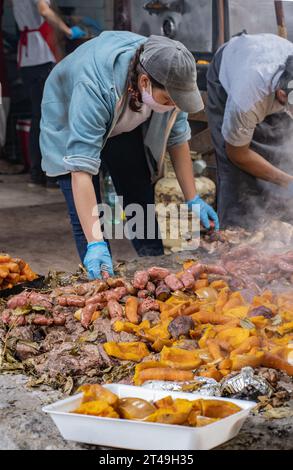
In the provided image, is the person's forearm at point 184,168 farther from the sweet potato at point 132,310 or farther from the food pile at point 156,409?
the food pile at point 156,409

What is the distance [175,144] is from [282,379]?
2.09 m

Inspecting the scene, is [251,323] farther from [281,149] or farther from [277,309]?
[281,149]

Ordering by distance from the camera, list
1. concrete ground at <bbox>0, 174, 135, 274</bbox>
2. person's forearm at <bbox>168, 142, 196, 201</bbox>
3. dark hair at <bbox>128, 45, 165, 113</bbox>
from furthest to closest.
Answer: concrete ground at <bbox>0, 174, 135, 274</bbox> < person's forearm at <bbox>168, 142, 196, 201</bbox> < dark hair at <bbox>128, 45, 165, 113</bbox>

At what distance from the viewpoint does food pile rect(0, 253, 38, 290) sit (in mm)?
3789

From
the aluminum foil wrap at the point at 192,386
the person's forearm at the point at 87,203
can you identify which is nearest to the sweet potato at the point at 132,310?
the aluminum foil wrap at the point at 192,386

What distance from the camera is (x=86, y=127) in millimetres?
3779

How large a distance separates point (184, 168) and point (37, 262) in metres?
2.43

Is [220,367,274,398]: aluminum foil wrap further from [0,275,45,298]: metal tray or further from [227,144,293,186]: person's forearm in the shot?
[227,144,293,186]: person's forearm

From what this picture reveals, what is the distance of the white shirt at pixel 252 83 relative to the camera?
4.86m

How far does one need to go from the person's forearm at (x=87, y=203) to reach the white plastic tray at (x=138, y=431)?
164 cm

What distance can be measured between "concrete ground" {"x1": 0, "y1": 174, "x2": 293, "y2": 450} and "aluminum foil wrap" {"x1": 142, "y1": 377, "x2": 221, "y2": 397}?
181 mm

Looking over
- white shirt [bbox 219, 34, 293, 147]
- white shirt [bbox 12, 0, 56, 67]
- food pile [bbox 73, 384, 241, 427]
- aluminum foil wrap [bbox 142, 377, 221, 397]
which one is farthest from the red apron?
food pile [bbox 73, 384, 241, 427]
